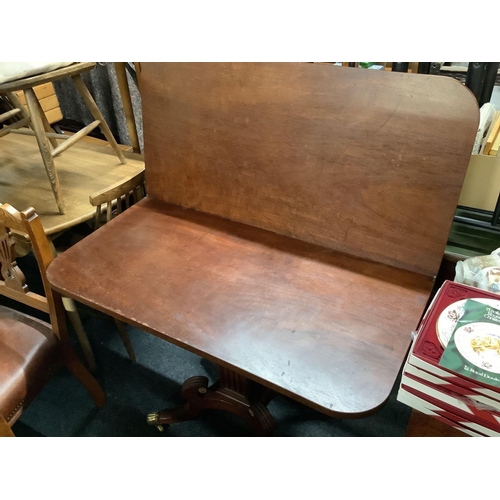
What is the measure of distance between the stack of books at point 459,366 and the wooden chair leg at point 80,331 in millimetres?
1094

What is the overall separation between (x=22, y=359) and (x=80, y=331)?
38cm

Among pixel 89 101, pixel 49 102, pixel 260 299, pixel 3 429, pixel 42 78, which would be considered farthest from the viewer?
pixel 49 102

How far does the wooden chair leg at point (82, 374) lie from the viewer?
1.26 m

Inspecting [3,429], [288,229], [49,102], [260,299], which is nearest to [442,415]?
[260,299]

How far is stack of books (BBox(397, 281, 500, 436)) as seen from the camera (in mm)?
657

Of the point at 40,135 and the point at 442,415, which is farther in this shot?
the point at 40,135

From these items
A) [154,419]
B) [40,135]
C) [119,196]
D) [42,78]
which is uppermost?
[42,78]

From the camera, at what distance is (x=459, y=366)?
663 millimetres

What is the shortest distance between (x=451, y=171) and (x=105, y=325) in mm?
1519

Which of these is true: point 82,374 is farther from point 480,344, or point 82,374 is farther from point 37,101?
point 480,344

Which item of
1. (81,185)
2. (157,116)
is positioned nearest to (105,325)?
(81,185)

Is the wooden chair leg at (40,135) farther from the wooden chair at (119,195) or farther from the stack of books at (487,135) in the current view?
the stack of books at (487,135)

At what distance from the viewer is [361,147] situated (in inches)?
39.2

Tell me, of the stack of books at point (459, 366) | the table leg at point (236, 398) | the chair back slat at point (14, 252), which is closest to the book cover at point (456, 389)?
the stack of books at point (459, 366)
